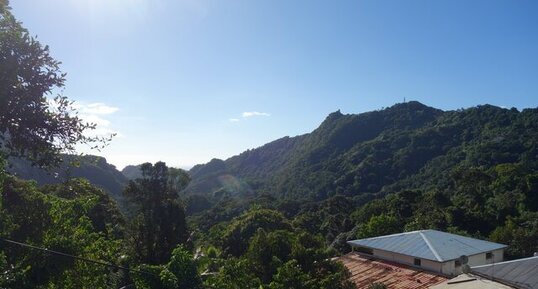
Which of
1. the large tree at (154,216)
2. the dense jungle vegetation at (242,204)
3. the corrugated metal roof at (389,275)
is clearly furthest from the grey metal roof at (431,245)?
the large tree at (154,216)

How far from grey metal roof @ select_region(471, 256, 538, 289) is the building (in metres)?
4.08

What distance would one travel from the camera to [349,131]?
108438 mm

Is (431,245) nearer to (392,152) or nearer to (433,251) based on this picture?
(433,251)

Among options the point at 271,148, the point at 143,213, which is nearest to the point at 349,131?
the point at 271,148

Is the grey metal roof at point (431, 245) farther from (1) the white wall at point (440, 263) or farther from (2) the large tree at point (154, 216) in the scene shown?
(2) the large tree at point (154, 216)

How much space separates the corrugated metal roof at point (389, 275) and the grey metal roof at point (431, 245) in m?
0.64

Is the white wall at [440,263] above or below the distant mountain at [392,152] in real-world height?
below

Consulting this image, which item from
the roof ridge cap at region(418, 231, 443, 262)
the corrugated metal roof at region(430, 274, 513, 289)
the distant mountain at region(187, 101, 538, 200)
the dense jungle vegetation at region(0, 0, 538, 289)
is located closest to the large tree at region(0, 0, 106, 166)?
the dense jungle vegetation at region(0, 0, 538, 289)

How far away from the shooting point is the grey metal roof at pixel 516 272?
454 inches

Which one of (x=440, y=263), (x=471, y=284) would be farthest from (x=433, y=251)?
(x=471, y=284)

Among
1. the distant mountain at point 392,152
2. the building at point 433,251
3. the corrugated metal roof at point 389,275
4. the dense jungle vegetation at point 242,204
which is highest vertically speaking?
the distant mountain at point 392,152

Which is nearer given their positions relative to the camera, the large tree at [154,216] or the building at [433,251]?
the building at [433,251]

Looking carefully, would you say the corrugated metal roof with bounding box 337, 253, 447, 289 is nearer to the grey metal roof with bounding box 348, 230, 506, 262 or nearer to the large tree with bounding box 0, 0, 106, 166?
the grey metal roof with bounding box 348, 230, 506, 262

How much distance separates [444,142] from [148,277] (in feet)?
258
